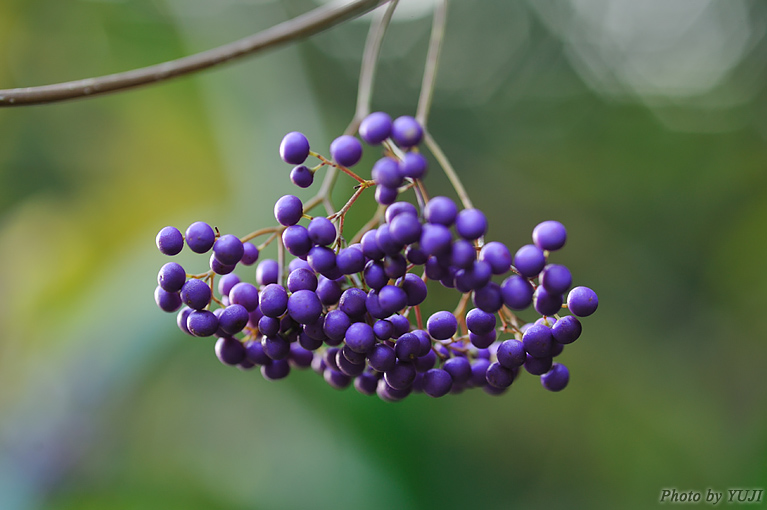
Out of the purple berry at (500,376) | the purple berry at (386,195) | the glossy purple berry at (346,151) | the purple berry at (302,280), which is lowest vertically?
the purple berry at (500,376)

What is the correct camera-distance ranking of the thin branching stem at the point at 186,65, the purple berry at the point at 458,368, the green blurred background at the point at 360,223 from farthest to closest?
the green blurred background at the point at 360,223, the purple berry at the point at 458,368, the thin branching stem at the point at 186,65

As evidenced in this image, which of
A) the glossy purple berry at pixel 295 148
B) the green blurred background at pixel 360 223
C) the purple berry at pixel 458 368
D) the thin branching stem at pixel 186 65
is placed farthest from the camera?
the green blurred background at pixel 360 223

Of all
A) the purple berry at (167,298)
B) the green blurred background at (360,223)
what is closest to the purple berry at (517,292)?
the purple berry at (167,298)

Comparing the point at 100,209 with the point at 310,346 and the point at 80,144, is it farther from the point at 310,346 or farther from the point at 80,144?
the point at 310,346

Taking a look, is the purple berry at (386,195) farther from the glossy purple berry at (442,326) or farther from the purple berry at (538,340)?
the purple berry at (538,340)

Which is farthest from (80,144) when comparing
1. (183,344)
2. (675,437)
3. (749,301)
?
(749,301)

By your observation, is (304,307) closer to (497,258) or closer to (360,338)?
(360,338)

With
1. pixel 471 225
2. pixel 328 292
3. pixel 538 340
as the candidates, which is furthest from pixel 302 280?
pixel 538 340
